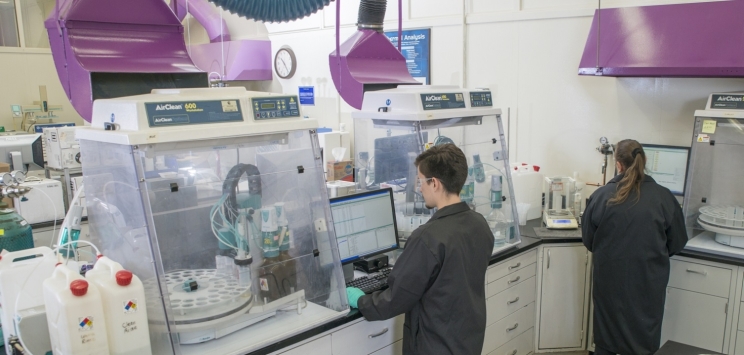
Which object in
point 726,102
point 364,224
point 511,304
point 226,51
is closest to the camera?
point 364,224

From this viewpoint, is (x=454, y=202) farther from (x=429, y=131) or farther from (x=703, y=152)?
(x=703, y=152)

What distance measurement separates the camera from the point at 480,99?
329cm

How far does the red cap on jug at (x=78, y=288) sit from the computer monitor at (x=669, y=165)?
344cm

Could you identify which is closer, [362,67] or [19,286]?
[19,286]

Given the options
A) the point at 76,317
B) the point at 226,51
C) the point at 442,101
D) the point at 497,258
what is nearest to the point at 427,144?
the point at 442,101

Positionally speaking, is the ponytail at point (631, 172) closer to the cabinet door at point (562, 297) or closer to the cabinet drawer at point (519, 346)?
the cabinet door at point (562, 297)

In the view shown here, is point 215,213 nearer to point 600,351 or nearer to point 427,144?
point 427,144

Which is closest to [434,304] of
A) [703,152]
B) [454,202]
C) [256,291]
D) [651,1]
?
[454,202]

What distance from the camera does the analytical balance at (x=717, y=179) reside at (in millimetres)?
3279

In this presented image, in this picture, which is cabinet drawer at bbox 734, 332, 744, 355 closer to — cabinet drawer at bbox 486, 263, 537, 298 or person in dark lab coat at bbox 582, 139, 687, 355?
person in dark lab coat at bbox 582, 139, 687, 355

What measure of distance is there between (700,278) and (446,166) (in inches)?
82.2

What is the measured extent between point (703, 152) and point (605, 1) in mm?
1241

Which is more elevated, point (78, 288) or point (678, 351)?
point (78, 288)

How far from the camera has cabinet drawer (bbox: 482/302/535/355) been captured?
3.23 meters
